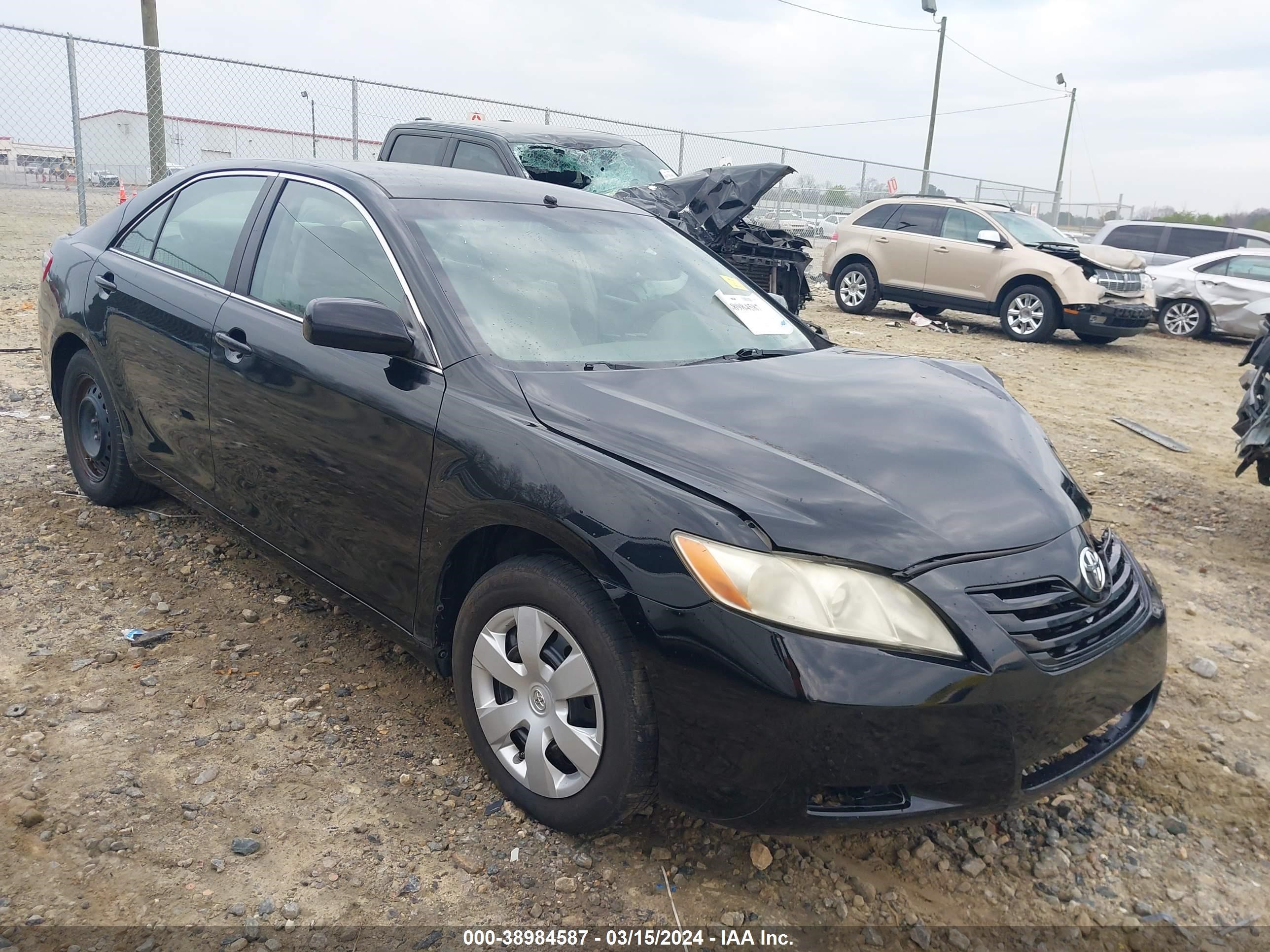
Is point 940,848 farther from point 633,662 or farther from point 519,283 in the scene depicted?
point 519,283

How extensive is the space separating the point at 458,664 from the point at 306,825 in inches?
21.9

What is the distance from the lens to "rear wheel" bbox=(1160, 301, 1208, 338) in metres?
13.9

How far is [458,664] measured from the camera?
2.59 metres

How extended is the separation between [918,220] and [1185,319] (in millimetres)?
4355

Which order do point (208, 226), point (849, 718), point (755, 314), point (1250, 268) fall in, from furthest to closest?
point (1250, 268), point (208, 226), point (755, 314), point (849, 718)

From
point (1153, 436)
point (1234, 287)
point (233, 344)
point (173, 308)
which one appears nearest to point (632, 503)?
point (233, 344)

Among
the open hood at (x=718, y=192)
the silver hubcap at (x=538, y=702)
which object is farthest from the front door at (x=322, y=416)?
the open hood at (x=718, y=192)

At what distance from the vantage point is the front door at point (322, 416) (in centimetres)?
267

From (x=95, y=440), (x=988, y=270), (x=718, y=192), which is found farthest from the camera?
(x=988, y=270)

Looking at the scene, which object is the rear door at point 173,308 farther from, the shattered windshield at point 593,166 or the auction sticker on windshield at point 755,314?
the shattered windshield at point 593,166

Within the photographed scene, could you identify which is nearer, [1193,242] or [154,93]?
[154,93]

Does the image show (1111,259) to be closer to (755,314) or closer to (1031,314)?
(1031,314)

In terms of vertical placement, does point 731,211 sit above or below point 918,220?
below

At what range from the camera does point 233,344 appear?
3207 millimetres
